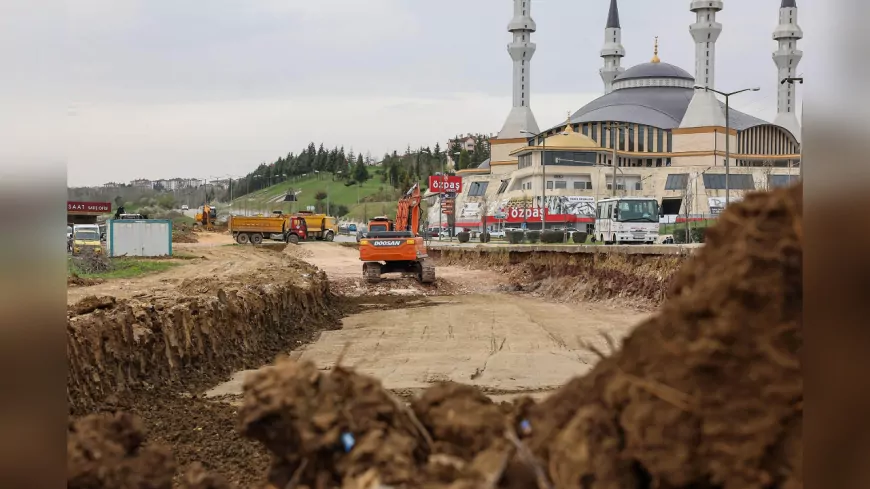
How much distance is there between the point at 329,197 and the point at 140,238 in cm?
4899

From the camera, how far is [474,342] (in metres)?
13.8

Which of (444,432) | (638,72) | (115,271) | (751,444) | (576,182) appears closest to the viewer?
(751,444)

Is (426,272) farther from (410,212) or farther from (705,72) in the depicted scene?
(705,72)

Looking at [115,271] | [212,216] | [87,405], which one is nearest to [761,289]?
[87,405]

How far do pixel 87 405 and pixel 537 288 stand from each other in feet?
64.8

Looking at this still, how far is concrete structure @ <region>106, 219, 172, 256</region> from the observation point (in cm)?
Result: 3088

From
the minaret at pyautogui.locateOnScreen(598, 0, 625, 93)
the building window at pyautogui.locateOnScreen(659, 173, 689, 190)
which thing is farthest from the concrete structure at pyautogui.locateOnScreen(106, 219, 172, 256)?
the minaret at pyautogui.locateOnScreen(598, 0, 625, 93)

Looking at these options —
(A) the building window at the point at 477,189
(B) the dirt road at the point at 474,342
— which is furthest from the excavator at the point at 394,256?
(A) the building window at the point at 477,189

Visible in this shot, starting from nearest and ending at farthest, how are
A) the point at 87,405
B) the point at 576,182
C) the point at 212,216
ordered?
1. the point at 87,405
2. the point at 212,216
3. the point at 576,182

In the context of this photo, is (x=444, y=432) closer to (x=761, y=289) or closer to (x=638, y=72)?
(x=761, y=289)

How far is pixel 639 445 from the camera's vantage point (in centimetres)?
222

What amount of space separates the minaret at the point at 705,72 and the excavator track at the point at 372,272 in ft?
149
